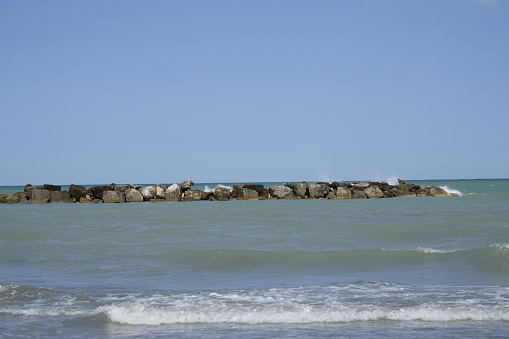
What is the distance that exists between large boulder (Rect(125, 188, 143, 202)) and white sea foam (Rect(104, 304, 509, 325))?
28.3m

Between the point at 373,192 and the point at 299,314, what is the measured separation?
1208 inches

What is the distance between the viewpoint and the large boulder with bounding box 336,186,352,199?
3656cm

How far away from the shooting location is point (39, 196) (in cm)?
3591

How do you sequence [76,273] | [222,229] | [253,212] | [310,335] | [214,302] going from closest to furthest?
[310,335], [214,302], [76,273], [222,229], [253,212]

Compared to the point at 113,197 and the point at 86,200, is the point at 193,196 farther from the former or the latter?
the point at 86,200

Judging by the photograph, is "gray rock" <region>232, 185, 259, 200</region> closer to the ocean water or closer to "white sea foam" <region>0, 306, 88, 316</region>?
the ocean water

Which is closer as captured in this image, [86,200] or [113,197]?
[113,197]

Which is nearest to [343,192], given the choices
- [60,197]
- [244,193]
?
[244,193]

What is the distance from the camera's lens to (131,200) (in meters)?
35.0

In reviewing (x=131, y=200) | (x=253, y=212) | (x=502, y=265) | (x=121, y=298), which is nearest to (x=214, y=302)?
(x=121, y=298)

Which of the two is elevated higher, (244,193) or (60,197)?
(244,193)

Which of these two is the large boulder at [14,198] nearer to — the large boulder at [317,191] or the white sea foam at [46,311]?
the large boulder at [317,191]

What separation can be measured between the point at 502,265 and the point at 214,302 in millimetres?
6031

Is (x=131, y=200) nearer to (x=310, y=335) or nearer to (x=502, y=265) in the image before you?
(x=502, y=265)
